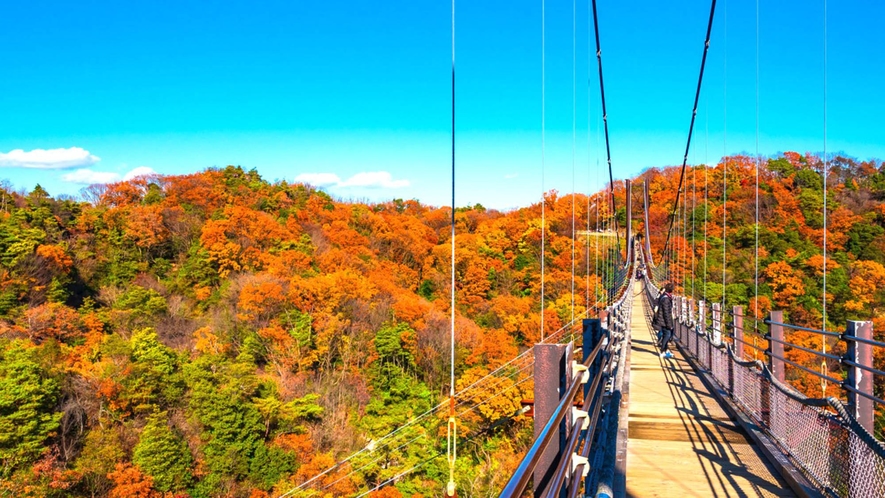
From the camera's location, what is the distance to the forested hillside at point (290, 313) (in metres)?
22.8

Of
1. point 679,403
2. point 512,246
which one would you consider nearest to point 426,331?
point 512,246

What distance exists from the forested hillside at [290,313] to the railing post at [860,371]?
7.62 m

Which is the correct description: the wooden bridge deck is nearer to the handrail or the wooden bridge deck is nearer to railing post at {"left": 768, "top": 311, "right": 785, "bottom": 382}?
railing post at {"left": 768, "top": 311, "right": 785, "bottom": 382}

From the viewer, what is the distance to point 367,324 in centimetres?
3431

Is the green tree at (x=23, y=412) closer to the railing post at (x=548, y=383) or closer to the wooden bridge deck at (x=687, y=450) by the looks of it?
the wooden bridge deck at (x=687, y=450)

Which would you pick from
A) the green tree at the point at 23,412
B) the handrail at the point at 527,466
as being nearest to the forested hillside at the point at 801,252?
the handrail at the point at 527,466

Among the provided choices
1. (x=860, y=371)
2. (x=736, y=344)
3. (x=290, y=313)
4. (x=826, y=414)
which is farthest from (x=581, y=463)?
(x=290, y=313)

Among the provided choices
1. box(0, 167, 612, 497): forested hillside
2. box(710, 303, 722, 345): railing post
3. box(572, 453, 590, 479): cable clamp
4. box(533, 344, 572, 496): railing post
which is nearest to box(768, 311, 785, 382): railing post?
box(710, 303, 722, 345): railing post

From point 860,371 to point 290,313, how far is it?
32562 mm

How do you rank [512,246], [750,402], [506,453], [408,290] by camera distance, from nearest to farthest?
[750,402] < [506,453] < [408,290] < [512,246]

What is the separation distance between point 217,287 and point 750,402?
133 ft

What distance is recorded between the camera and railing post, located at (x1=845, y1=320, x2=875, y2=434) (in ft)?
10.3

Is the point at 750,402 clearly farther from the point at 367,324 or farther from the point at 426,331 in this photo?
the point at 367,324

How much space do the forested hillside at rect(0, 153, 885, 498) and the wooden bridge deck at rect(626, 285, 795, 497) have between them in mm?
5291
